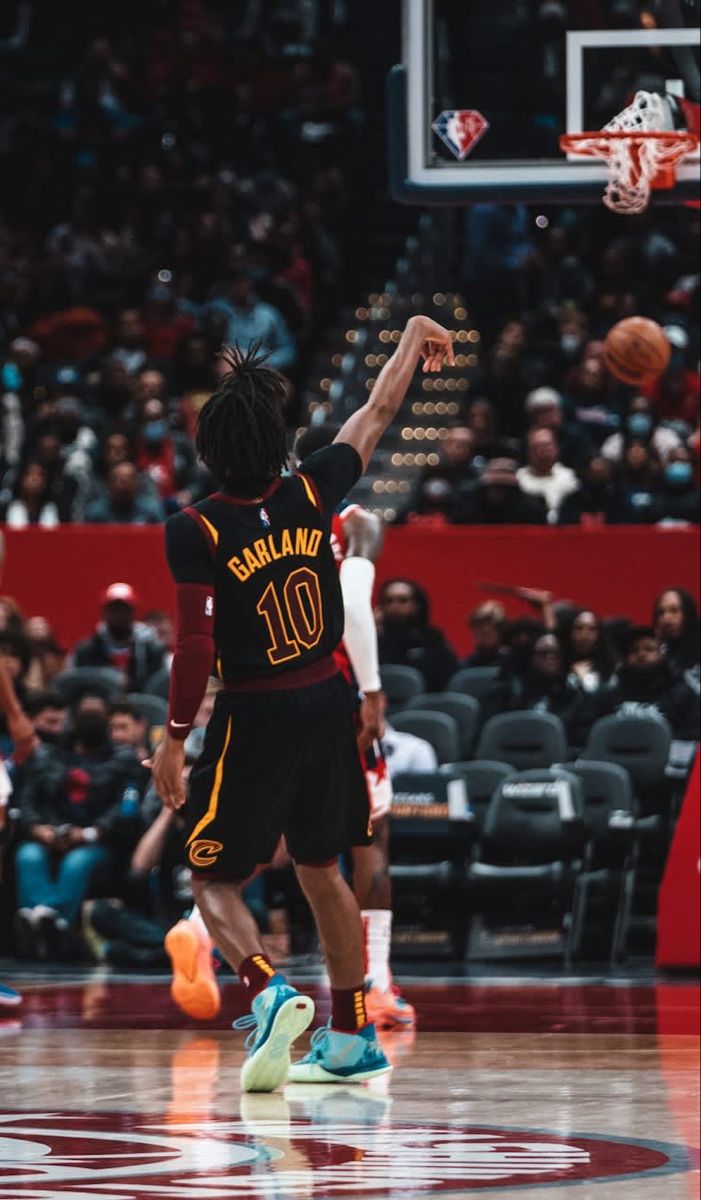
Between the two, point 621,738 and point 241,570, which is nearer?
point 241,570

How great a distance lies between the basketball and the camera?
13.0 metres

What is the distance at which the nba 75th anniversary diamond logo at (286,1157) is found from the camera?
17.7 feet

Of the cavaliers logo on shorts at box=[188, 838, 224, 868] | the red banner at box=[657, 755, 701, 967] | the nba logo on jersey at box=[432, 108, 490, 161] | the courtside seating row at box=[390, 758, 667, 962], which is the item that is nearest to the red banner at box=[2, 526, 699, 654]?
the courtside seating row at box=[390, 758, 667, 962]

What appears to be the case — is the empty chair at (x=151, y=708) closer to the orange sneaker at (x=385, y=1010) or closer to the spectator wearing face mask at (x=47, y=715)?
the spectator wearing face mask at (x=47, y=715)

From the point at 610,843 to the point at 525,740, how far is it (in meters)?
1.06

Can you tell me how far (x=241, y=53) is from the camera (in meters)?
26.7

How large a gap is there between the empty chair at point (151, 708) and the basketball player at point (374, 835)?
5.07 meters

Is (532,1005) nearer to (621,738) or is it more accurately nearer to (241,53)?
(621,738)

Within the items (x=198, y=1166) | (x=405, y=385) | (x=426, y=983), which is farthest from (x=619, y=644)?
(x=198, y=1166)

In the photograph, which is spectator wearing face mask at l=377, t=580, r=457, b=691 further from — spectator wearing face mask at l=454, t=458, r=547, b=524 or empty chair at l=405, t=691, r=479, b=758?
spectator wearing face mask at l=454, t=458, r=547, b=524

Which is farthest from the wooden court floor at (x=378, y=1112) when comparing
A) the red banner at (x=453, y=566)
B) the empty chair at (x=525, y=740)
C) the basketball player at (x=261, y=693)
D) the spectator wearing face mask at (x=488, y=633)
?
the red banner at (x=453, y=566)

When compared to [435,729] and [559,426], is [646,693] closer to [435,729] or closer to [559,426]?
[435,729]

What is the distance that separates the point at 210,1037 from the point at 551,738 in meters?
5.32

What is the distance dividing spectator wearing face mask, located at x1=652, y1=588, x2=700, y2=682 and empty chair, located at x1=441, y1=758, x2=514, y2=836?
4.50 ft
